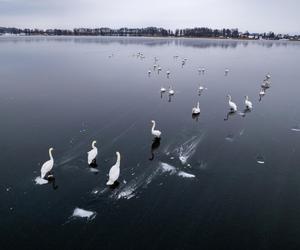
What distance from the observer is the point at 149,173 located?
1692cm

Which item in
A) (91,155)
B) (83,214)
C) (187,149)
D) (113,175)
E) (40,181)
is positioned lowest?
(83,214)

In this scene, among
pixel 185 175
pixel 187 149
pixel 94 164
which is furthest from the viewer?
pixel 187 149

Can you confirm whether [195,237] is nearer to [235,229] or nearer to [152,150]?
[235,229]

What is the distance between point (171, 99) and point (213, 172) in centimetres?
1541

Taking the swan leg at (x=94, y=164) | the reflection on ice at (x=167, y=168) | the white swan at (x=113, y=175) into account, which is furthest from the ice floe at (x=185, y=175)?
the swan leg at (x=94, y=164)

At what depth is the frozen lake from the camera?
12703 mm

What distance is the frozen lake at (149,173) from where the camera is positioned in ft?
41.7

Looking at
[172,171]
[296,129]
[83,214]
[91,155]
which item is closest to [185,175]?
[172,171]

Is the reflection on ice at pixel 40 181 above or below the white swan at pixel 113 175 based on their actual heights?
below

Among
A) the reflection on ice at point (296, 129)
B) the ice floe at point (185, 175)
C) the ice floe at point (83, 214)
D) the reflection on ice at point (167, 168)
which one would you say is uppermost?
the reflection on ice at point (296, 129)

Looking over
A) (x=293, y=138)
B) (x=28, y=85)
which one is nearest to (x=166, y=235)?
(x=293, y=138)

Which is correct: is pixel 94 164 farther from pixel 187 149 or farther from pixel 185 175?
pixel 187 149

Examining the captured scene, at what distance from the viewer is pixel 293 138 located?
73.2 feet

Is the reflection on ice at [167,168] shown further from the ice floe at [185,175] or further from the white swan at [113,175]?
the white swan at [113,175]
